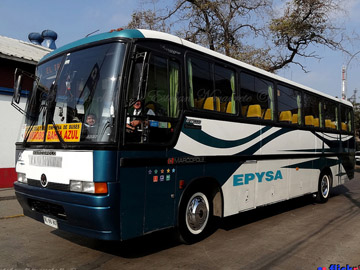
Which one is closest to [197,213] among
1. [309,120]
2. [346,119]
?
[309,120]

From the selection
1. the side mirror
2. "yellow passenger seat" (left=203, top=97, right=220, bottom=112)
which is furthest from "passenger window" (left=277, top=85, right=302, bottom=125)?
the side mirror

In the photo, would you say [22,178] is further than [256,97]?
No

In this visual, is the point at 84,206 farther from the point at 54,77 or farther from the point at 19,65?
the point at 19,65

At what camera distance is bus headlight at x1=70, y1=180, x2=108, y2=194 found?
3949mm

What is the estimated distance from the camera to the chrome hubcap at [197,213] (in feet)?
17.2

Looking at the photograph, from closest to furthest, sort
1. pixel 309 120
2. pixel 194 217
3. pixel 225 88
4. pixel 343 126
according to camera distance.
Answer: pixel 194 217
pixel 225 88
pixel 309 120
pixel 343 126

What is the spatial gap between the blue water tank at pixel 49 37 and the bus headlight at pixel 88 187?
15.2 metres

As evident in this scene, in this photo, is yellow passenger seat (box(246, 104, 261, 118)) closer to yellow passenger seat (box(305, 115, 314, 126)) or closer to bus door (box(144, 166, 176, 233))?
bus door (box(144, 166, 176, 233))

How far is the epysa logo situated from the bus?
0.02 metres

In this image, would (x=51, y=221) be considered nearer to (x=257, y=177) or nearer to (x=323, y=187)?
(x=257, y=177)

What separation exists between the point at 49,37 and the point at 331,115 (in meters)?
14.3

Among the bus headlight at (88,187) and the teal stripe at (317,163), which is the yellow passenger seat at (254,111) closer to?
the teal stripe at (317,163)

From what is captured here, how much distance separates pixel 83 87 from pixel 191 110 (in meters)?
1.65

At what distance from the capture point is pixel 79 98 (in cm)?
434
